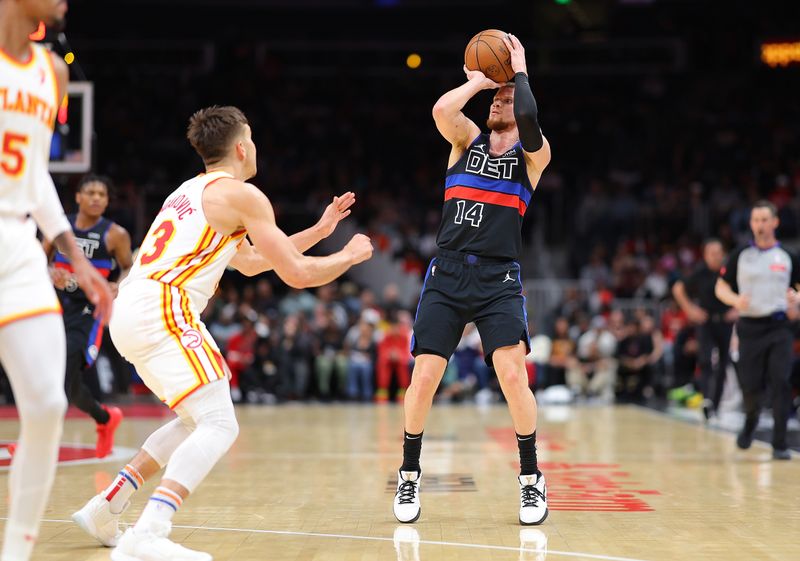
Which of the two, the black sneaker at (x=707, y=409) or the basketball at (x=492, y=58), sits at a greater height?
the basketball at (x=492, y=58)

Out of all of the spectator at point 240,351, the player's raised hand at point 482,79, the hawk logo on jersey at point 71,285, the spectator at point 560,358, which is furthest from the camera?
the spectator at point 560,358

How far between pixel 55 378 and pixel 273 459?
5.07 metres

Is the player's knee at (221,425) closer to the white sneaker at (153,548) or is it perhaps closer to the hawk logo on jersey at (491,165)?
the white sneaker at (153,548)

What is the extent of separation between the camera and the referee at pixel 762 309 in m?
9.02

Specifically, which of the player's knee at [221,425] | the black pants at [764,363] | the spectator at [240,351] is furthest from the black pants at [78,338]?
the spectator at [240,351]

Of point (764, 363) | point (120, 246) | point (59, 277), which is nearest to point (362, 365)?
point (764, 363)

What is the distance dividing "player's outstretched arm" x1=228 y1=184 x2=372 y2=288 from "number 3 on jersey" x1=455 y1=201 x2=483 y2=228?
4.39 ft

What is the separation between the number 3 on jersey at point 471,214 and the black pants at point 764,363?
14.0ft

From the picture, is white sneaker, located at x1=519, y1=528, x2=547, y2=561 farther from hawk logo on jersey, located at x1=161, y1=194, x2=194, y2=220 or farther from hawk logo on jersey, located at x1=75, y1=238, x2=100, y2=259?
hawk logo on jersey, located at x1=75, y1=238, x2=100, y2=259

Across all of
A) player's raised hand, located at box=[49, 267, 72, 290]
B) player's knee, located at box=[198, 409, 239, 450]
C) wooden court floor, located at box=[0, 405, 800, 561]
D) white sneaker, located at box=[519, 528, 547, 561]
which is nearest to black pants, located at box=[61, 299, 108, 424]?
player's raised hand, located at box=[49, 267, 72, 290]

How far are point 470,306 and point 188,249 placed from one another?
1727 mm

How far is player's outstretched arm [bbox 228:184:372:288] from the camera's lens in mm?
4445

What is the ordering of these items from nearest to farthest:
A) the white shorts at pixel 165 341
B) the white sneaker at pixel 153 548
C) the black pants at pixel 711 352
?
the white sneaker at pixel 153 548 < the white shorts at pixel 165 341 < the black pants at pixel 711 352

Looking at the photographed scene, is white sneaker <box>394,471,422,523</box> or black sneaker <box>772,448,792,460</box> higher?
white sneaker <box>394,471,422,523</box>
